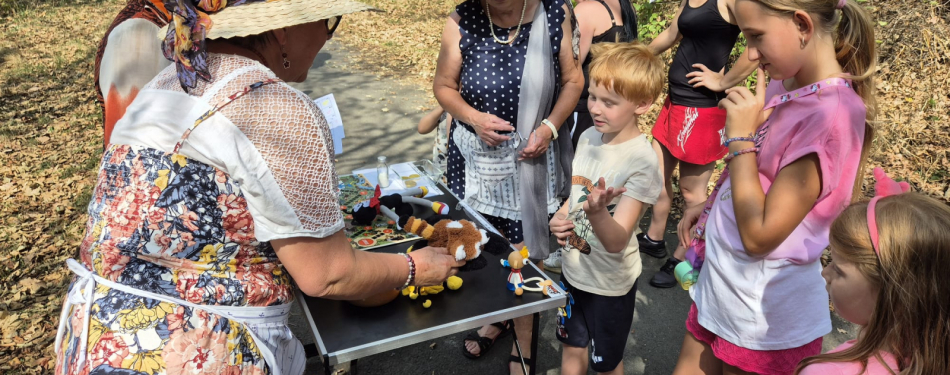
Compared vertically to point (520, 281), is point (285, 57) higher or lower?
higher

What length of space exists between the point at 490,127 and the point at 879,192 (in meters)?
1.54

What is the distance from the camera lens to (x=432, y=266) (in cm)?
188

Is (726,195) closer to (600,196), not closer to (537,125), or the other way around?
(600,196)

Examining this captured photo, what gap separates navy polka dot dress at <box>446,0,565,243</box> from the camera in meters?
2.74

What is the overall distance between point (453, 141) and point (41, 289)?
9.54 feet

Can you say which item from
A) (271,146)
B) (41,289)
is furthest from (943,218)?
(41,289)

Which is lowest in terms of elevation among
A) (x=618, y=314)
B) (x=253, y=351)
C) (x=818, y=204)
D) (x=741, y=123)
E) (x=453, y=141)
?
(x=618, y=314)

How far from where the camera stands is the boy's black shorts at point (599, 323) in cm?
→ 233

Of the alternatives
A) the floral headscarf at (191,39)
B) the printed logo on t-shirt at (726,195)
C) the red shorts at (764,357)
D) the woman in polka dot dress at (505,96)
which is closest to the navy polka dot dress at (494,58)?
the woman in polka dot dress at (505,96)

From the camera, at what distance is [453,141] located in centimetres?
302

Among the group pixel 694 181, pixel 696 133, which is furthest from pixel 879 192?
pixel 694 181

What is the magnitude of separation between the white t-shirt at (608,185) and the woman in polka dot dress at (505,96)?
1.47ft

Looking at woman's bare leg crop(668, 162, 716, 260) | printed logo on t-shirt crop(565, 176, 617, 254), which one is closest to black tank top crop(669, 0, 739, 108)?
woman's bare leg crop(668, 162, 716, 260)

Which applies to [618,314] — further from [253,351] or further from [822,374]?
[253,351]
